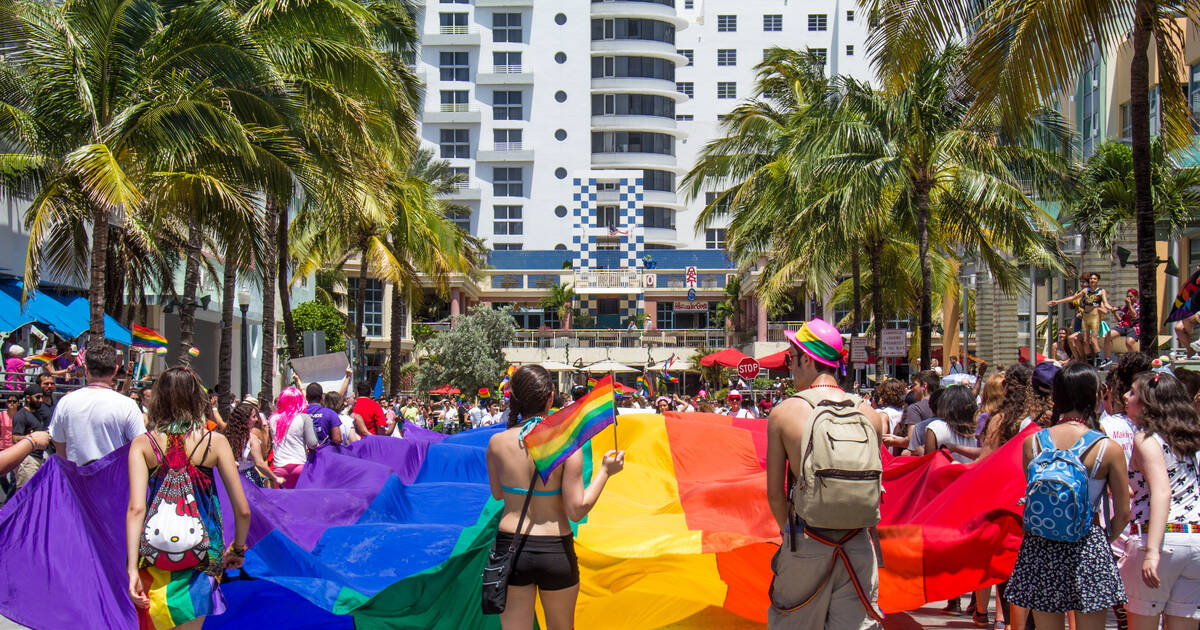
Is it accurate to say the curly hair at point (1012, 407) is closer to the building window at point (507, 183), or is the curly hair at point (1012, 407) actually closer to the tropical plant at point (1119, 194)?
the tropical plant at point (1119, 194)

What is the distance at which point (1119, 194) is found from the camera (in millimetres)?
23047

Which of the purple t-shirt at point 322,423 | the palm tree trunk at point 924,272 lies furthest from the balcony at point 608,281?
the purple t-shirt at point 322,423

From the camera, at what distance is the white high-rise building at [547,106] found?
7256 cm

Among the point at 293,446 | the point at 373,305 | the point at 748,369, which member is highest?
the point at 373,305

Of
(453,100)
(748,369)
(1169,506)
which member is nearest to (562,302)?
(453,100)

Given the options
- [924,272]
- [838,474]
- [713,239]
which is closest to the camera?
[838,474]

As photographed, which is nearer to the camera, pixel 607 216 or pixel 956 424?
pixel 956 424

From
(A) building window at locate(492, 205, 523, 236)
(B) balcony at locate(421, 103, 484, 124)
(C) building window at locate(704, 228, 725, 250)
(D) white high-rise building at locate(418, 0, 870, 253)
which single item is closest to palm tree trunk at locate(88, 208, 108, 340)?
(D) white high-rise building at locate(418, 0, 870, 253)

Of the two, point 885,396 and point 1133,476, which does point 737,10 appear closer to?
point 885,396

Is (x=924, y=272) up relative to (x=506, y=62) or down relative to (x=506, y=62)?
down

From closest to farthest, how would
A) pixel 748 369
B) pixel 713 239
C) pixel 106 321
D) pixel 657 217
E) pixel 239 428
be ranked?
pixel 239 428 → pixel 106 321 → pixel 748 369 → pixel 657 217 → pixel 713 239

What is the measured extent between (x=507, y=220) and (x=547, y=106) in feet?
27.3

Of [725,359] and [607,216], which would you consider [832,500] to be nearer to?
[725,359]

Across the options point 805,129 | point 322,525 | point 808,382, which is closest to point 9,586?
point 322,525
